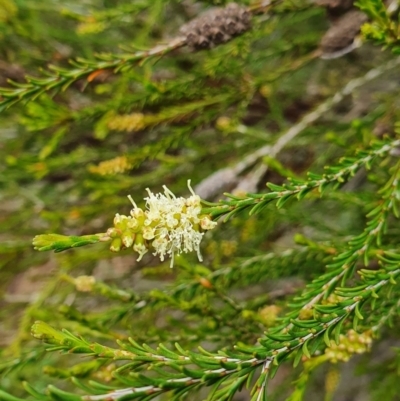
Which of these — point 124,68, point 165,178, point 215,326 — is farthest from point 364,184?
point 124,68

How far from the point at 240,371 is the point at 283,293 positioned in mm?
1066

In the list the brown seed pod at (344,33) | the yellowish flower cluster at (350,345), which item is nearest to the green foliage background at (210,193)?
the yellowish flower cluster at (350,345)

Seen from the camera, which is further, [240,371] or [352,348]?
[352,348]

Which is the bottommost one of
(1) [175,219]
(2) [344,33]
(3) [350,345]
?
(3) [350,345]

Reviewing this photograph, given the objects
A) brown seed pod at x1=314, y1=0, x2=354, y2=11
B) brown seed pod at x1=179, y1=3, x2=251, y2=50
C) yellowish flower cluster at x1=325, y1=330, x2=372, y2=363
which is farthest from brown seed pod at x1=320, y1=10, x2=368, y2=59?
yellowish flower cluster at x1=325, y1=330, x2=372, y2=363

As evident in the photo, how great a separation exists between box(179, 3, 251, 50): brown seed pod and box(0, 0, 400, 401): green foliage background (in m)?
0.06

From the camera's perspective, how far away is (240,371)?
668 mm

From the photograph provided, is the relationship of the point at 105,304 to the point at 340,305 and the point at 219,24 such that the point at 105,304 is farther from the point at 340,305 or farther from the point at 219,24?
the point at 340,305

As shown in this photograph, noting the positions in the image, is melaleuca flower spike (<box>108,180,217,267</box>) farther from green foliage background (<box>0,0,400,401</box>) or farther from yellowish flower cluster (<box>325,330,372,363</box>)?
yellowish flower cluster (<box>325,330,372,363</box>)

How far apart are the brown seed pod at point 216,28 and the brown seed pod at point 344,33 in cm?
34

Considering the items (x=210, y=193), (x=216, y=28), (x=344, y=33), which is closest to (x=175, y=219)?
(x=216, y=28)

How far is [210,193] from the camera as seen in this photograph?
143 cm

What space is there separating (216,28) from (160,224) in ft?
1.93

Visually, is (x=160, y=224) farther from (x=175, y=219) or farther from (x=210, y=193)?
(x=210, y=193)
